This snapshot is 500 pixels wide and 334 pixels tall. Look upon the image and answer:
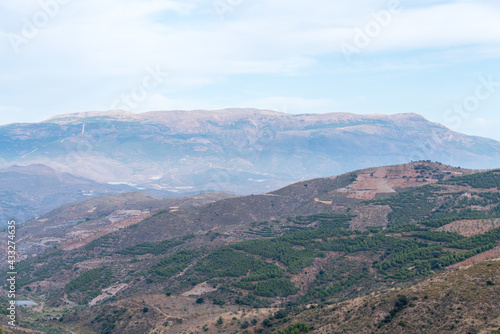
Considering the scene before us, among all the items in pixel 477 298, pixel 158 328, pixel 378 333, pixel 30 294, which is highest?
pixel 477 298

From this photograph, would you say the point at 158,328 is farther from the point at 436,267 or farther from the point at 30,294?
the point at 30,294

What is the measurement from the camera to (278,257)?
357 feet

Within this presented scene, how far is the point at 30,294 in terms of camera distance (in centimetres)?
13175

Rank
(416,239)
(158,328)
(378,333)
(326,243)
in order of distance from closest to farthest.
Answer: (378,333), (158,328), (416,239), (326,243)

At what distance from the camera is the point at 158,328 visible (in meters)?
79.7

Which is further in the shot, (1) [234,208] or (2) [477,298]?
(1) [234,208]

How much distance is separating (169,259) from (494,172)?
342 feet

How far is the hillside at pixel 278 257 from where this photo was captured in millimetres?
82312

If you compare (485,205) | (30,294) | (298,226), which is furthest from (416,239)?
(30,294)

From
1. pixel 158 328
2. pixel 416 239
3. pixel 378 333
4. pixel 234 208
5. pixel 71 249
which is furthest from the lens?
pixel 234 208

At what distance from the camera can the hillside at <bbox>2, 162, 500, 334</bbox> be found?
3241 inches

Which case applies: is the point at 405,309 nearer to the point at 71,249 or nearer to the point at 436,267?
the point at 436,267

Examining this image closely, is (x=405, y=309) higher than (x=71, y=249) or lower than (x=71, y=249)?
higher

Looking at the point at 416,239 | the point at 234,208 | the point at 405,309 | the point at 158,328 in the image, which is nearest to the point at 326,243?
the point at 416,239
